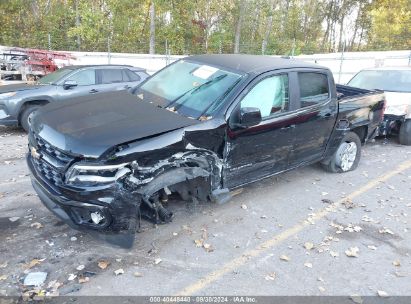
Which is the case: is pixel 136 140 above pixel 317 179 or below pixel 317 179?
above

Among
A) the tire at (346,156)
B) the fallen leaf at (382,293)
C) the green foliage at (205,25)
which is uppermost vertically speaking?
the green foliage at (205,25)

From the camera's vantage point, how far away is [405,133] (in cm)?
848

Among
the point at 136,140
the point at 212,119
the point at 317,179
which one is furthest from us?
the point at 317,179

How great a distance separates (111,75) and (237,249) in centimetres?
665

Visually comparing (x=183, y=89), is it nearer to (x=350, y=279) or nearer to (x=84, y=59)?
(x=350, y=279)

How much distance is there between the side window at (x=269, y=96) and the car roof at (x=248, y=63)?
163 millimetres

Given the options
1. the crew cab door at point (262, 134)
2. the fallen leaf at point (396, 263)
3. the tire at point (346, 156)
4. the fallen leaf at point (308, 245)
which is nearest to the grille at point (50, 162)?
the crew cab door at point (262, 134)

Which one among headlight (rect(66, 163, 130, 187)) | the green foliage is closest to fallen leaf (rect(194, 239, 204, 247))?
headlight (rect(66, 163, 130, 187))

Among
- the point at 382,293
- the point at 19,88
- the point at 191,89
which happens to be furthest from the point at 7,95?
the point at 382,293

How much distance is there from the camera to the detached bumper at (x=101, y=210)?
322 centimetres

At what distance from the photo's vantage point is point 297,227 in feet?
15.0

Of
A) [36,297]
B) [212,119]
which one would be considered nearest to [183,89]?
[212,119]

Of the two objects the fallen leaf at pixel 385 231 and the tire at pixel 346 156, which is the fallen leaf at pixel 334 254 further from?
the tire at pixel 346 156

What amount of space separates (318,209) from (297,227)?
70cm
